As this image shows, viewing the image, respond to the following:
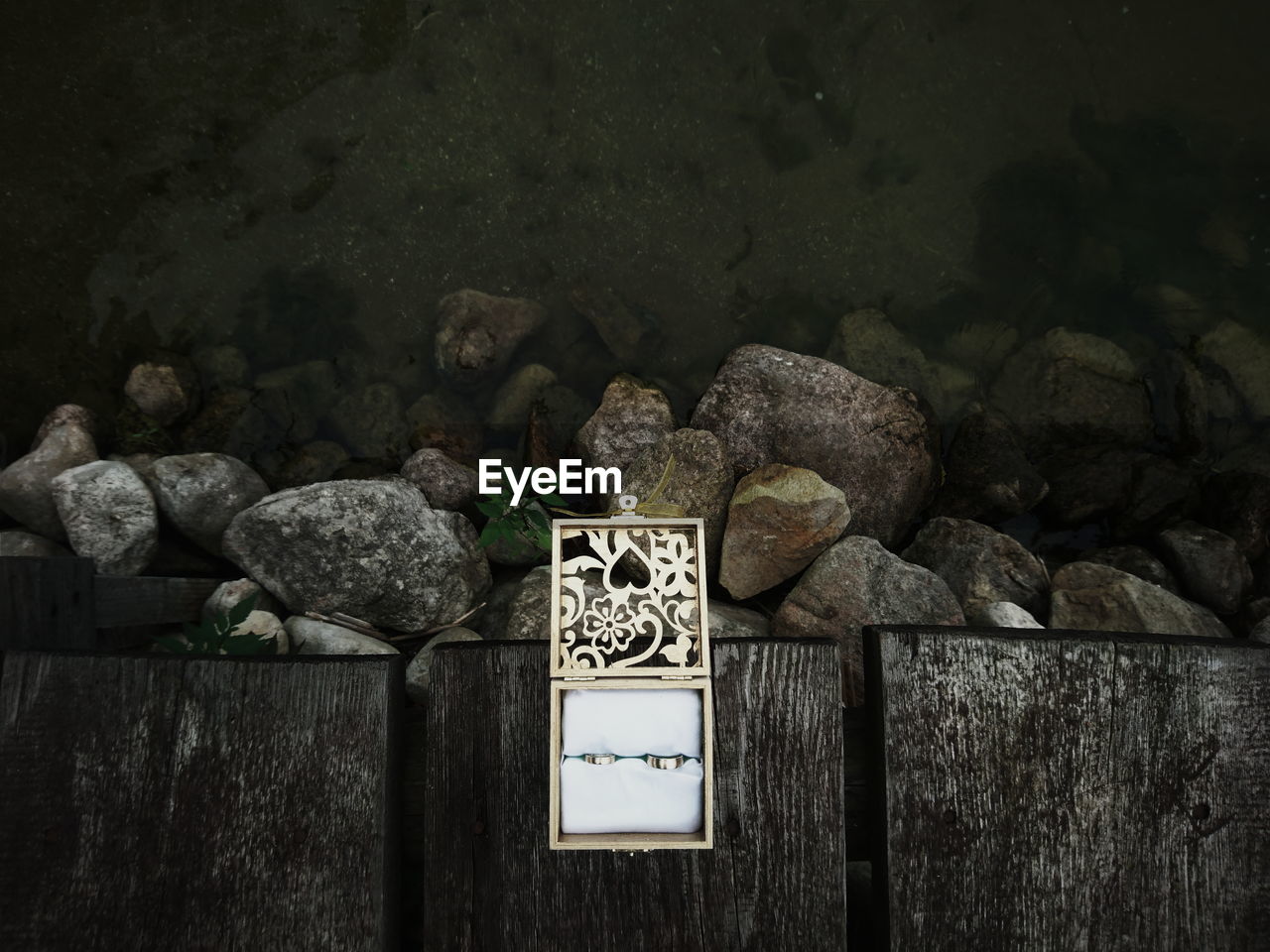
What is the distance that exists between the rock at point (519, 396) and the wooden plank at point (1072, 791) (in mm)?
2174

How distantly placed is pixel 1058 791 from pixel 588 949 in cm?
133

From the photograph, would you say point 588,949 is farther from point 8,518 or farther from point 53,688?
point 8,518

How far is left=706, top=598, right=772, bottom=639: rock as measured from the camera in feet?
10.2

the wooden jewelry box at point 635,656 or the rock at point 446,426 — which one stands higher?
the rock at point 446,426

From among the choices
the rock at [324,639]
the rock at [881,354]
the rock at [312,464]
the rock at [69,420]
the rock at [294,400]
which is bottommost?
the rock at [324,639]

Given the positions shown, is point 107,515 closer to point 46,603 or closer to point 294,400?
point 46,603

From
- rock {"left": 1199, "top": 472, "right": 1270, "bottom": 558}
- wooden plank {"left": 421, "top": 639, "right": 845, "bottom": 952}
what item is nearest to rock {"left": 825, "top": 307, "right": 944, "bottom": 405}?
rock {"left": 1199, "top": 472, "right": 1270, "bottom": 558}

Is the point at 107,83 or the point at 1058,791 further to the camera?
the point at 107,83

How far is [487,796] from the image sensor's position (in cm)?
205

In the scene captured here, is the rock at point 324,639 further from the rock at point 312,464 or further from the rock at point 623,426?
the rock at point 623,426

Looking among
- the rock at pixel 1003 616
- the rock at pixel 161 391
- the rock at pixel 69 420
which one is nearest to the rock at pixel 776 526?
the rock at pixel 1003 616

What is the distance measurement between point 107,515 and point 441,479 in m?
1.34

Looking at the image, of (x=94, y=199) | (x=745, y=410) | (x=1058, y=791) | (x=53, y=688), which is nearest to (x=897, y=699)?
(x=1058, y=791)

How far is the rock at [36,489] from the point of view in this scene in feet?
10.7
